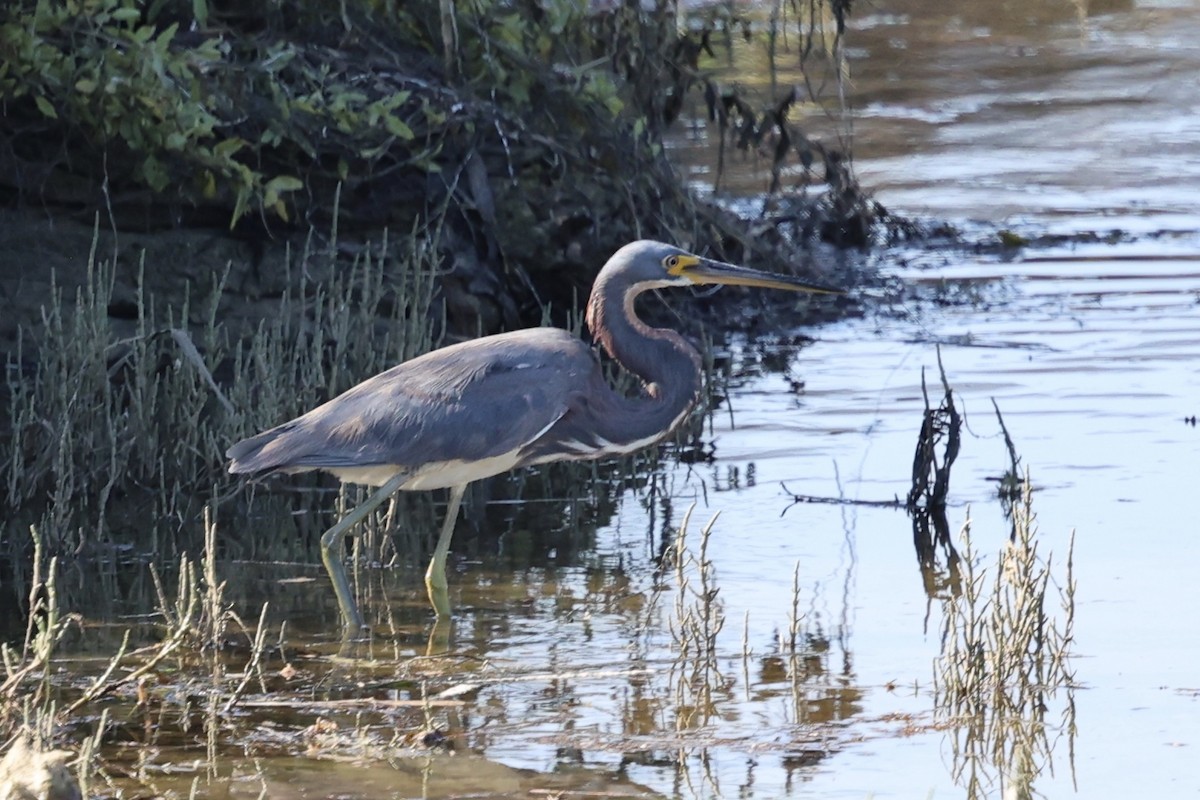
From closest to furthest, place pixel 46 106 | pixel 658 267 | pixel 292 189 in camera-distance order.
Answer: pixel 658 267
pixel 46 106
pixel 292 189

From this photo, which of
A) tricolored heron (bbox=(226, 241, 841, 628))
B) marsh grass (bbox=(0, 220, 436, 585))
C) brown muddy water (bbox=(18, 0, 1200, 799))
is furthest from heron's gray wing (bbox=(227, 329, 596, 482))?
marsh grass (bbox=(0, 220, 436, 585))

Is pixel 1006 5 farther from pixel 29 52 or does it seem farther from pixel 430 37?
pixel 29 52

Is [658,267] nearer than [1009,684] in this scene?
No

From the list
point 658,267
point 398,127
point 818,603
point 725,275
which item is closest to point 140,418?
point 398,127

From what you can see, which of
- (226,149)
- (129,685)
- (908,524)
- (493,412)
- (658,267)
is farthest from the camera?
(226,149)

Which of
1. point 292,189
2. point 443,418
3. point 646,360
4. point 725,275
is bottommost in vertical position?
point 443,418

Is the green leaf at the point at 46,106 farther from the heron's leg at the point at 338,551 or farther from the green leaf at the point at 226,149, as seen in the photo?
the heron's leg at the point at 338,551

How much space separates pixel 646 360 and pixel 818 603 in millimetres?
1147

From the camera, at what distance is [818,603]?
686cm

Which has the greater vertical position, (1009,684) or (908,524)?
(908,524)

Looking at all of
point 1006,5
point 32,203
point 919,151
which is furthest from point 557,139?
point 1006,5

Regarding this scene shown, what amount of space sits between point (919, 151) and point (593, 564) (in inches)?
422

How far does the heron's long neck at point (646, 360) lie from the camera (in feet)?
23.9

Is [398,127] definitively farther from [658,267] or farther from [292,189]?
[658,267]
